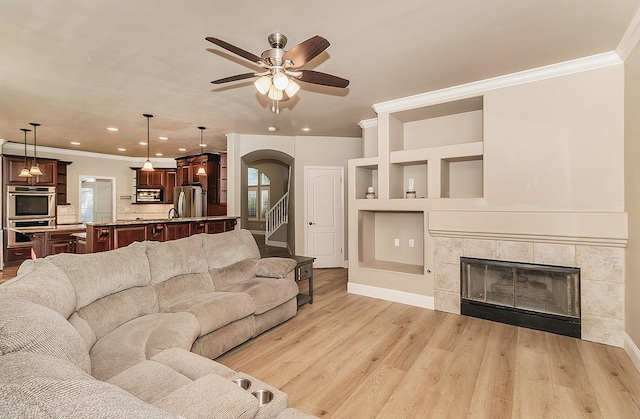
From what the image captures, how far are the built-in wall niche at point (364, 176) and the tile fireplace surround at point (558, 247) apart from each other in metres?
1.33

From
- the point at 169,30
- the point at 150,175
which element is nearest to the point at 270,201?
the point at 150,175

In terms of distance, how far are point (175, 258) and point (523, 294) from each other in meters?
3.80

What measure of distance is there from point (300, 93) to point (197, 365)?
3.33 m

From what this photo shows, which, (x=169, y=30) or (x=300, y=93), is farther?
(x=300, y=93)

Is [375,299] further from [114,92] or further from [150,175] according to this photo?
[150,175]

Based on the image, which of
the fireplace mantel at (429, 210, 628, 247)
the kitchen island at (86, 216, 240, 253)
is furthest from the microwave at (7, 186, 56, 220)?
the fireplace mantel at (429, 210, 628, 247)

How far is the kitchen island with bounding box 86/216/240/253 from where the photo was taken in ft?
14.2

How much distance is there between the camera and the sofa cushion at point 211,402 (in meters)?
1.20

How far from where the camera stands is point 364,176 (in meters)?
5.09

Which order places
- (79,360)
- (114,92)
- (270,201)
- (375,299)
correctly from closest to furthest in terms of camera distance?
(79,360) → (114,92) → (375,299) → (270,201)

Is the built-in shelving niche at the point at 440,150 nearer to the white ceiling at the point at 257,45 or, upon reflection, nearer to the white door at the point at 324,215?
the white ceiling at the point at 257,45

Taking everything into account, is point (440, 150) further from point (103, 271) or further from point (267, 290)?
point (103, 271)

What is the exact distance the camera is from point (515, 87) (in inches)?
136

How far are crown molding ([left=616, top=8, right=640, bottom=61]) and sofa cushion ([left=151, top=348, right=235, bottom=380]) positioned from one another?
3.86m
